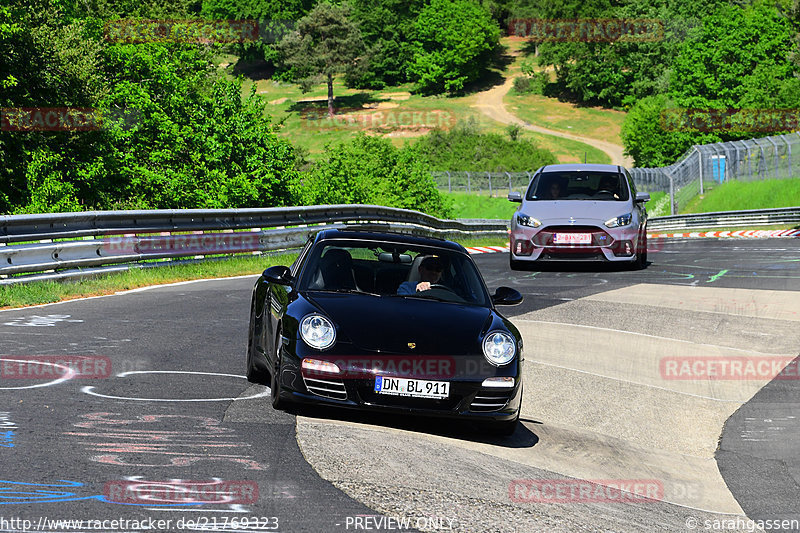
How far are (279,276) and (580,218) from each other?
34.8ft

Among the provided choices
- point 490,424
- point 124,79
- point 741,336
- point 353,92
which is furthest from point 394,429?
point 353,92

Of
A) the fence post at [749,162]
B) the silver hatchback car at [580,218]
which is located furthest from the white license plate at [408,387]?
the fence post at [749,162]

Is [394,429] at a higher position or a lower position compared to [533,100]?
higher

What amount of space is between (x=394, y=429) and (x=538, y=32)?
5495 inches

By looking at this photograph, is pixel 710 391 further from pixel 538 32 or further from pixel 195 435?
pixel 538 32

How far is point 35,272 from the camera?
572 inches

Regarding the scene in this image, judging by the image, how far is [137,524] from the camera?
15.1 feet

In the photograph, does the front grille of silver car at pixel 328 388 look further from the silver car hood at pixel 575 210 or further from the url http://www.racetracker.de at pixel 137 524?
the silver car hood at pixel 575 210

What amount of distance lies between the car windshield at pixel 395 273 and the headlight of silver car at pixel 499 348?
79 cm

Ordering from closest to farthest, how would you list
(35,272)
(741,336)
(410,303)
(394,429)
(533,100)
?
(394,429) < (410,303) < (741,336) < (35,272) < (533,100)

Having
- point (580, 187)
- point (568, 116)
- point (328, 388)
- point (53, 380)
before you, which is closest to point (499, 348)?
point (328, 388)

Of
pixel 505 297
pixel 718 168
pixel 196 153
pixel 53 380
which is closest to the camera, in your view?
pixel 53 380

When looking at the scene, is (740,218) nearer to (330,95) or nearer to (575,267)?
(575,267)

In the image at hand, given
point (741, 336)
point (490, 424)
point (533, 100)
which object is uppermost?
point (490, 424)
